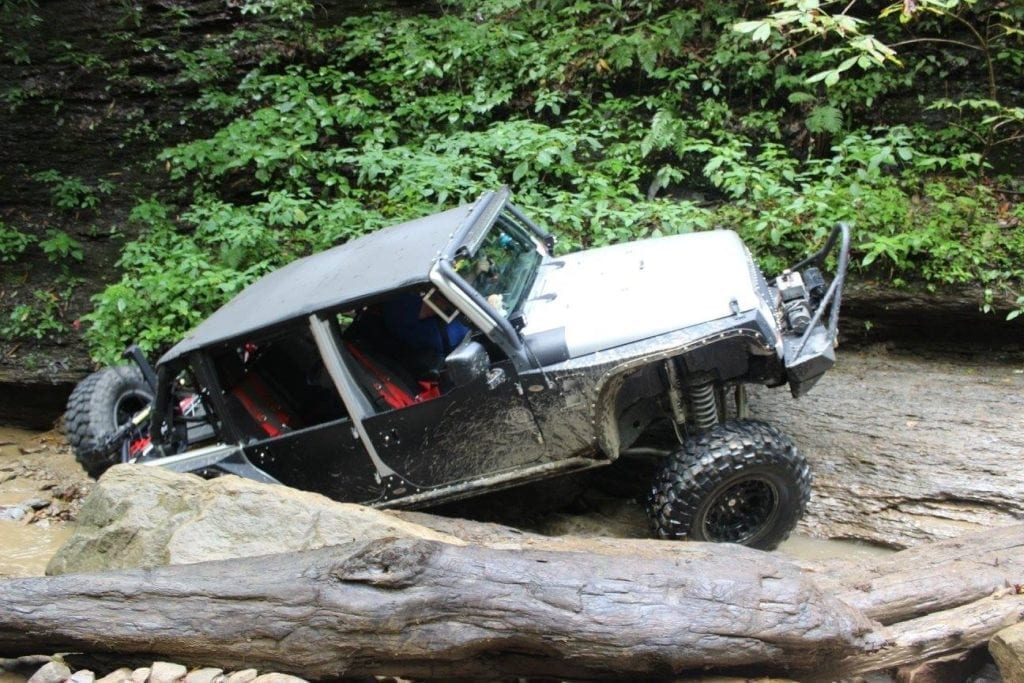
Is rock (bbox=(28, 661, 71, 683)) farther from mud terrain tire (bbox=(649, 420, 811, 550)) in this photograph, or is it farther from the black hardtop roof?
mud terrain tire (bbox=(649, 420, 811, 550))

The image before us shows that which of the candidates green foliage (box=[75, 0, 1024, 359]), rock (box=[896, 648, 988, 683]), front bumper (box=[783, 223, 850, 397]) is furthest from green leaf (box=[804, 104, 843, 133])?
rock (box=[896, 648, 988, 683])

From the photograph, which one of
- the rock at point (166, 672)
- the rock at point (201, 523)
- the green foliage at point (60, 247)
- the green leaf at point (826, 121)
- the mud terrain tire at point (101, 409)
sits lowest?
the rock at point (166, 672)

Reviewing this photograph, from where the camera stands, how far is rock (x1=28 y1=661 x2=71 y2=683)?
3.12 metres

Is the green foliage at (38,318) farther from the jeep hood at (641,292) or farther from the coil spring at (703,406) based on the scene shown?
the coil spring at (703,406)

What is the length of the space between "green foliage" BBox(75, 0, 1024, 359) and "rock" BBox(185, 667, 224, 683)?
397 centimetres

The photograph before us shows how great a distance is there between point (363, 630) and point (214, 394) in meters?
1.91

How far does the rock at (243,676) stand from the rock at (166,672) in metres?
0.18

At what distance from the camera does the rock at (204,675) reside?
10.2 ft

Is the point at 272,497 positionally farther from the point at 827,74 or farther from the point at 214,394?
the point at 827,74

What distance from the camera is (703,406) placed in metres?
4.31

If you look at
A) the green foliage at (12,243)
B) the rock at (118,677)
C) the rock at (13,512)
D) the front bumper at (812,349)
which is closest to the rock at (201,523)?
the rock at (118,677)

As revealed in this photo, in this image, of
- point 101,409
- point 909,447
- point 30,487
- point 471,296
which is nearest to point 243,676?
point 471,296

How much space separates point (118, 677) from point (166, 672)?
174 mm

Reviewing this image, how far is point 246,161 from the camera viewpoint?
8.02 m
